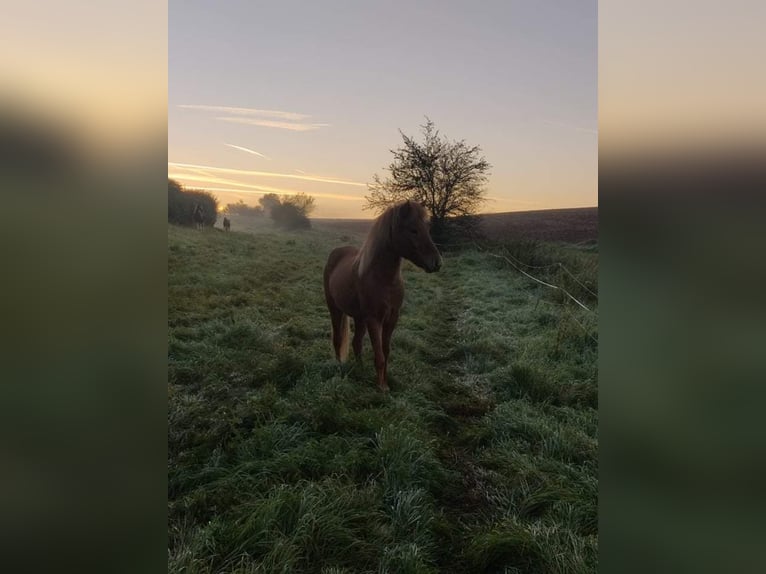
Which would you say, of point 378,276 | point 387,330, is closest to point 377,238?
point 378,276

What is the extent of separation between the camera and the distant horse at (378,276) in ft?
11.9

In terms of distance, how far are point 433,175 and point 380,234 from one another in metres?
0.77

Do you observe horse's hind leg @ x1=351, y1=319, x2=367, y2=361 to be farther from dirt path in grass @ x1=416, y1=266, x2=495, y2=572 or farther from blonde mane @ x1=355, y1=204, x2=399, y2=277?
dirt path in grass @ x1=416, y1=266, x2=495, y2=572

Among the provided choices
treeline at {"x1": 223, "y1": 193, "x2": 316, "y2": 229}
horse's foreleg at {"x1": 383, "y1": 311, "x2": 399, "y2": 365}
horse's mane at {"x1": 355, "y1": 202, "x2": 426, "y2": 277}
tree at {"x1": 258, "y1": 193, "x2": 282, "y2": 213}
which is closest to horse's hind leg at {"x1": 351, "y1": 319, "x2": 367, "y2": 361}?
horse's foreleg at {"x1": 383, "y1": 311, "x2": 399, "y2": 365}

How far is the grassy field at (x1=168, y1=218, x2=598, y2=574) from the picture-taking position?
2330 millimetres

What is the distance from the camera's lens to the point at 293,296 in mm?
4645

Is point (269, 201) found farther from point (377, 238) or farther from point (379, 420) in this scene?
point (379, 420)

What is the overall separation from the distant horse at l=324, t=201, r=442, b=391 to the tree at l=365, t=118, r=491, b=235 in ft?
0.86

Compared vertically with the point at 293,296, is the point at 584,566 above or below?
below
